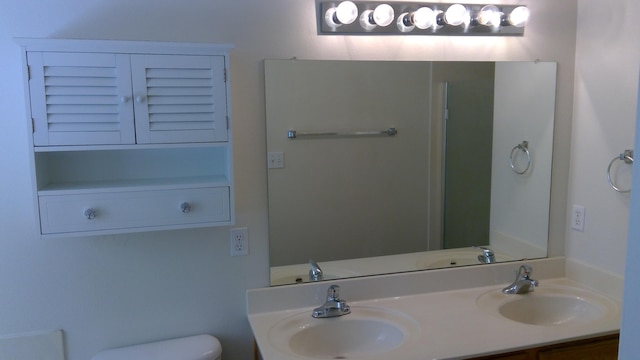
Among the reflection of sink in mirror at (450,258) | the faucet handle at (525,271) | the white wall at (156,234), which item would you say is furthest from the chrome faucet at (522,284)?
the white wall at (156,234)

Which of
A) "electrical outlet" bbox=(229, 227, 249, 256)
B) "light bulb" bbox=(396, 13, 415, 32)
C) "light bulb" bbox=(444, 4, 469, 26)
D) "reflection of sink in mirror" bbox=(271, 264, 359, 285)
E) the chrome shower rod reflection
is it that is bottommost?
"reflection of sink in mirror" bbox=(271, 264, 359, 285)

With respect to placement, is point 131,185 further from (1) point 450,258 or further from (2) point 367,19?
(1) point 450,258

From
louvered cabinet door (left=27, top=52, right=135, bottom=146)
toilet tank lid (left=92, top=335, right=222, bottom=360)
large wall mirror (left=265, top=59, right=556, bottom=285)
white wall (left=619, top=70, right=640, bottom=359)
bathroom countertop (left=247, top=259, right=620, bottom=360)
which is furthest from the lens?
large wall mirror (left=265, top=59, right=556, bottom=285)

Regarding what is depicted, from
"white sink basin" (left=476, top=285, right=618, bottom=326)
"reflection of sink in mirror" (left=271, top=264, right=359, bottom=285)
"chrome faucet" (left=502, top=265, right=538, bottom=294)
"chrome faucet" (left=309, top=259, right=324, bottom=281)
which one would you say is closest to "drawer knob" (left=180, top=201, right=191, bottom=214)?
"reflection of sink in mirror" (left=271, top=264, right=359, bottom=285)

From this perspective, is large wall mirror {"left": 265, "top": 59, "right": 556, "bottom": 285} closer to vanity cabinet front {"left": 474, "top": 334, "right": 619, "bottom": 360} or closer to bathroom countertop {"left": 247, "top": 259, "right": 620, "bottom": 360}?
bathroom countertop {"left": 247, "top": 259, "right": 620, "bottom": 360}

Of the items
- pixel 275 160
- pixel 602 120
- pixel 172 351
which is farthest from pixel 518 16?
pixel 172 351

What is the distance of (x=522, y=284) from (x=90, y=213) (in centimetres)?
174

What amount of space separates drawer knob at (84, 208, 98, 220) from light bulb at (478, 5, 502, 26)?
1648 millimetres

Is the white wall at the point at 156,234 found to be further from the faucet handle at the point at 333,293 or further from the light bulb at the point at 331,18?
the faucet handle at the point at 333,293

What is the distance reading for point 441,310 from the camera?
203cm

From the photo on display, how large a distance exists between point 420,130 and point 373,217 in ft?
1.37

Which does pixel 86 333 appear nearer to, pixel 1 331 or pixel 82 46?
pixel 1 331

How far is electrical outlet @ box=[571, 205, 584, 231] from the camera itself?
2285 millimetres

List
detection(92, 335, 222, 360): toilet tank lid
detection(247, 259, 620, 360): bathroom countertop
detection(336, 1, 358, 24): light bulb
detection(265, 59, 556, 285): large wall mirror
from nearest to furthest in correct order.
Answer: detection(247, 259, 620, 360): bathroom countertop → detection(92, 335, 222, 360): toilet tank lid → detection(336, 1, 358, 24): light bulb → detection(265, 59, 556, 285): large wall mirror
